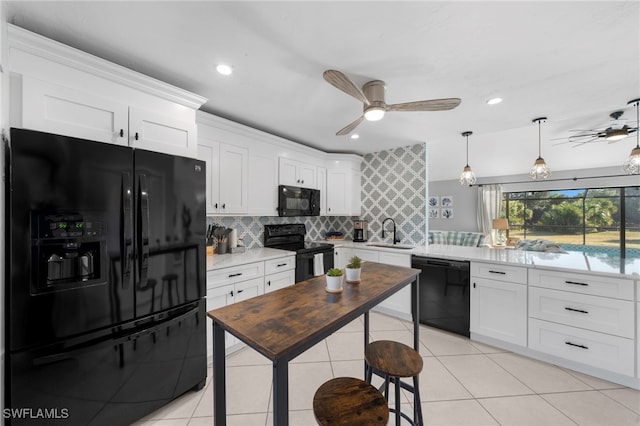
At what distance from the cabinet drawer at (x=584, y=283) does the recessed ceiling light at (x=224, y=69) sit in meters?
3.14

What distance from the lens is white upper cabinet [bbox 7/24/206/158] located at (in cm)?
129

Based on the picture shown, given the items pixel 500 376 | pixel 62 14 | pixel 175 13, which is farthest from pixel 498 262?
pixel 62 14

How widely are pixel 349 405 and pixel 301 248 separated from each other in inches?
90.8

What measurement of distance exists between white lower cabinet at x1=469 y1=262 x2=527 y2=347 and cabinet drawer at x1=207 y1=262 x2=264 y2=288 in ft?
7.61

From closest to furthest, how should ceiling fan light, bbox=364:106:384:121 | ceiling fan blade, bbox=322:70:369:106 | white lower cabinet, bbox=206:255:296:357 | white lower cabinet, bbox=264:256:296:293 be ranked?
ceiling fan blade, bbox=322:70:369:106
ceiling fan light, bbox=364:106:384:121
white lower cabinet, bbox=206:255:296:357
white lower cabinet, bbox=264:256:296:293

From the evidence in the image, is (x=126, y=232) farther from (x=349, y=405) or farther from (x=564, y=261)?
(x=564, y=261)

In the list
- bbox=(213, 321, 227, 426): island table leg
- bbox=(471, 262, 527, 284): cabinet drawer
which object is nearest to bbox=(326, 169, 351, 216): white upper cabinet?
bbox=(471, 262, 527, 284): cabinet drawer

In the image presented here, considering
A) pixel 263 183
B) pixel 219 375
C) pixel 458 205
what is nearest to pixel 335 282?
pixel 219 375

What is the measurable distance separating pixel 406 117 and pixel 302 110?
115 cm

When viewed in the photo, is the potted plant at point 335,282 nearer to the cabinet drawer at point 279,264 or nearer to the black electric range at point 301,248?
the cabinet drawer at point 279,264

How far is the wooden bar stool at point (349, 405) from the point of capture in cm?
98

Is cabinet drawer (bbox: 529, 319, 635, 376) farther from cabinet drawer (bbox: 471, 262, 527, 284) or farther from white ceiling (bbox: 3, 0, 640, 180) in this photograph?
white ceiling (bbox: 3, 0, 640, 180)

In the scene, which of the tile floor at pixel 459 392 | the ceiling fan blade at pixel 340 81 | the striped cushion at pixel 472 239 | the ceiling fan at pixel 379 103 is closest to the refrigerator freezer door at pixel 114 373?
the tile floor at pixel 459 392

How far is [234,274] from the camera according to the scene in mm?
2324
